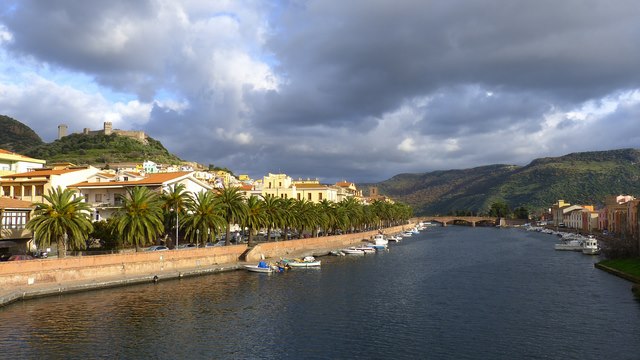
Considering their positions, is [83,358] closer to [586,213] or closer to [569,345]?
[569,345]

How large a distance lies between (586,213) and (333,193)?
8746 cm

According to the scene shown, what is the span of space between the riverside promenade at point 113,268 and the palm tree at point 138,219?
2.42 m

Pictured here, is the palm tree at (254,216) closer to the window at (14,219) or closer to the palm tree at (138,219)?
the palm tree at (138,219)

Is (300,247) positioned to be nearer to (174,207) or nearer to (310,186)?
(174,207)

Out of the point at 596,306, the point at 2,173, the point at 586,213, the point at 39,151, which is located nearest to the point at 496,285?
the point at 596,306

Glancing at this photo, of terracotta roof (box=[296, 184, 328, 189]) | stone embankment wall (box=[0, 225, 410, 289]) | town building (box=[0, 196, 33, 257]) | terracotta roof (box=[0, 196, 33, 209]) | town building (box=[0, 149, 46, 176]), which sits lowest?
stone embankment wall (box=[0, 225, 410, 289])

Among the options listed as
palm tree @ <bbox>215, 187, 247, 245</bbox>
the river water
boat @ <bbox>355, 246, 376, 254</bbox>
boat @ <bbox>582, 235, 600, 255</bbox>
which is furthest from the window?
boat @ <bbox>582, 235, 600, 255</bbox>

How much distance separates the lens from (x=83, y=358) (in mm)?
30484

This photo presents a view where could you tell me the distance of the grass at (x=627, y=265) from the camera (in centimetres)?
6125

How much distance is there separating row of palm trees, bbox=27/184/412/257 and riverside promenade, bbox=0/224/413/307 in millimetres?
2651

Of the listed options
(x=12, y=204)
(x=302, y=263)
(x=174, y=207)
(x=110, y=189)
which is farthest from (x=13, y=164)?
(x=302, y=263)

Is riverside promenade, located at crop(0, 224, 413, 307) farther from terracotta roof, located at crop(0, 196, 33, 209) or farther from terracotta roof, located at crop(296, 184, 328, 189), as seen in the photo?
terracotta roof, located at crop(296, 184, 328, 189)

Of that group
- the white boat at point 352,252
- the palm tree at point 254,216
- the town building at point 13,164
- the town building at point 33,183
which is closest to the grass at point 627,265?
the white boat at point 352,252

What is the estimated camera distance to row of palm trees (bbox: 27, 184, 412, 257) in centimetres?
5338
